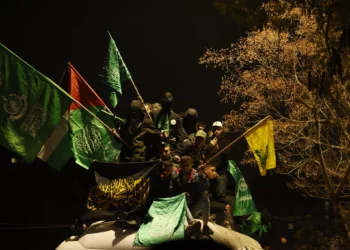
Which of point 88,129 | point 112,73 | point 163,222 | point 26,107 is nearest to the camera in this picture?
point 163,222

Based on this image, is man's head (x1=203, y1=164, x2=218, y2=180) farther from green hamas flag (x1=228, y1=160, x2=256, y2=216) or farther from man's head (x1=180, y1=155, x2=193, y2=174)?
green hamas flag (x1=228, y1=160, x2=256, y2=216)

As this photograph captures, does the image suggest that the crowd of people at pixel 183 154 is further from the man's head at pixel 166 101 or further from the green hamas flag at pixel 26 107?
the green hamas flag at pixel 26 107

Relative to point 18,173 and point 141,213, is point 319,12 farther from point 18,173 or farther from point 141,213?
point 18,173

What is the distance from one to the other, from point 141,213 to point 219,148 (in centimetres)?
191

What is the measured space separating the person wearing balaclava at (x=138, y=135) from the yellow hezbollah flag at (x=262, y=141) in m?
1.55

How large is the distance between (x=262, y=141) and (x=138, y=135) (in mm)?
2063

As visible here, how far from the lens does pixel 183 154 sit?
10539 millimetres

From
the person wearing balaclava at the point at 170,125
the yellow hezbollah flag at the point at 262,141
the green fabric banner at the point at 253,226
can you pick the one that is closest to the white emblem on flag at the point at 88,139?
the person wearing balaclava at the point at 170,125

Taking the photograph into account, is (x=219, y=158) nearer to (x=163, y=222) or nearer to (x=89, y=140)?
(x=163, y=222)

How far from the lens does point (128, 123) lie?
1023cm

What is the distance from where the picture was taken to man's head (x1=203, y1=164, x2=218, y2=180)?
9770 millimetres

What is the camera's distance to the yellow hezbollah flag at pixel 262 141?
10289mm

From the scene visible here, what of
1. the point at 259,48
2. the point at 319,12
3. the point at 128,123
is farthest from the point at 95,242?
the point at 259,48

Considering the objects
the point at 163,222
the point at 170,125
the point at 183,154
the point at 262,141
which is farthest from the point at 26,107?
the point at 262,141
